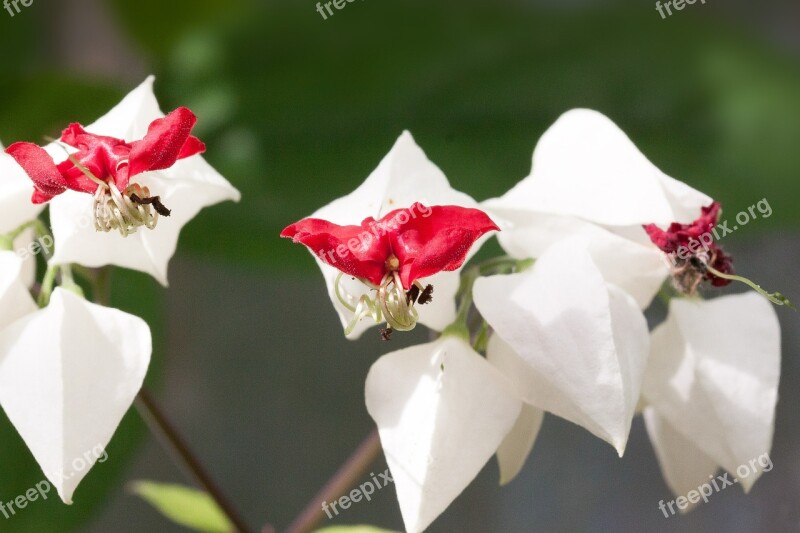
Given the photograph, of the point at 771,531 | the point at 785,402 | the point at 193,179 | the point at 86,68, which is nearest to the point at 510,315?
the point at 193,179

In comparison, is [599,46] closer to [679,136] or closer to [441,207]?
[679,136]

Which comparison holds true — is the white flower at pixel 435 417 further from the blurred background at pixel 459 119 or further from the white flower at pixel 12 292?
the blurred background at pixel 459 119

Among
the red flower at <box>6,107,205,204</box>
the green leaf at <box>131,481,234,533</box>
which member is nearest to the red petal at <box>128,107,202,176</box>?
the red flower at <box>6,107,205,204</box>

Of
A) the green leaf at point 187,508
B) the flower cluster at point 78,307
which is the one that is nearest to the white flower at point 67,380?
the flower cluster at point 78,307

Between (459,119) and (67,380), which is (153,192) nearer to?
(67,380)

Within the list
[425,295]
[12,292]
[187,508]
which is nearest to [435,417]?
[425,295]
